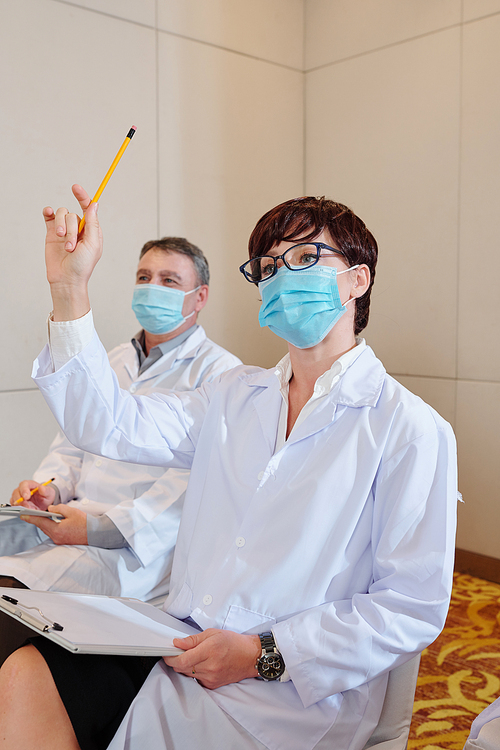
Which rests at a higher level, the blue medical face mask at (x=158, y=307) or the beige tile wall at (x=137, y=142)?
the beige tile wall at (x=137, y=142)

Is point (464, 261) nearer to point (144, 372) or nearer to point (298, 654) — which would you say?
point (144, 372)

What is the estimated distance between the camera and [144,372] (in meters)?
2.29

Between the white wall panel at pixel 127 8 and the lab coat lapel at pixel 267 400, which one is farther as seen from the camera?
the white wall panel at pixel 127 8

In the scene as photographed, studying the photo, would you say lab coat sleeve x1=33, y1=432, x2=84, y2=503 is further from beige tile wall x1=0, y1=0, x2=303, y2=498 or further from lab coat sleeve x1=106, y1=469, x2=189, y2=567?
beige tile wall x1=0, y1=0, x2=303, y2=498

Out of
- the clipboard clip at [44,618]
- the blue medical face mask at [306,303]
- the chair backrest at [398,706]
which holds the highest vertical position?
the blue medical face mask at [306,303]

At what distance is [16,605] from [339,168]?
335cm

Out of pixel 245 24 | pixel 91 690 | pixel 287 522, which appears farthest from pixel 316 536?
pixel 245 24

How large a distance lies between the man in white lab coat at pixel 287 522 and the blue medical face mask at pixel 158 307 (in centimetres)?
86

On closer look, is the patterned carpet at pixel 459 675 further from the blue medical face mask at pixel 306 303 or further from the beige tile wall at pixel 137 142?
the beige tile wall at pixel 137 142

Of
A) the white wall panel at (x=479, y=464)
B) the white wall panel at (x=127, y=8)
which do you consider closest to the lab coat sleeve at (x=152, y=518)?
the white wall panel at (x=479, y=464)

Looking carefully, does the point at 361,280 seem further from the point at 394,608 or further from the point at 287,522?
the point at 394,608

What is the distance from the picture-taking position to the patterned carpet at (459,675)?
203cm

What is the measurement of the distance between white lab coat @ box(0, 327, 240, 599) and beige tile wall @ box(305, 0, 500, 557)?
157cm

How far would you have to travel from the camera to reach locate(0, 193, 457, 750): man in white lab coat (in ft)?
3.76
